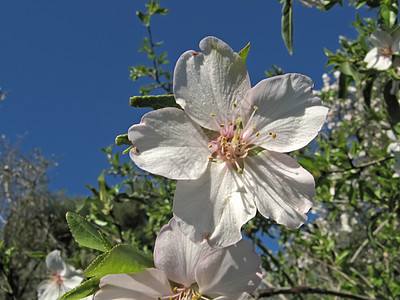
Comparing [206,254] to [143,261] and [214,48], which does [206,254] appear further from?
[214,48]

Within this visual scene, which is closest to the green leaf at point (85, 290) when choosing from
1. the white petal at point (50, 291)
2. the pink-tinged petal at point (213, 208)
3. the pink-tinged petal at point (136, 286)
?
the pink-tinged petal at point (136, 286)

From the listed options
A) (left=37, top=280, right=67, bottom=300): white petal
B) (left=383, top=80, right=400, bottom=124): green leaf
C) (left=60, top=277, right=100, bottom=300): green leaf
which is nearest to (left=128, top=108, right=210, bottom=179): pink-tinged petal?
(left=60, top=277, right=100, bottom=300): green leaf

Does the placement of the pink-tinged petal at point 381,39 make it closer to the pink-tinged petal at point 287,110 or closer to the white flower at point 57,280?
the pink-tinged petal at point 287,110

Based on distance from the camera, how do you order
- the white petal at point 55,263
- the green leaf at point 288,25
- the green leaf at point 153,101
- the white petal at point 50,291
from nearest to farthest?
the green leaf at point 153,101 < the green leaf at point 288,25 < the white petal at point 50,291 < the white petal at point 55,263

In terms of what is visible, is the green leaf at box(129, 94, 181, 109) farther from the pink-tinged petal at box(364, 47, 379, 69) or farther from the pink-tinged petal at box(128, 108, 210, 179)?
the pink-tinged petal at box(364, 47, 379, 69)

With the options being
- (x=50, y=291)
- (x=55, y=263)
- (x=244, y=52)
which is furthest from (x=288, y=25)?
(x=55, y=263)

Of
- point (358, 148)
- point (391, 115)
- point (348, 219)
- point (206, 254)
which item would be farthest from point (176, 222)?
point (348, 219)
